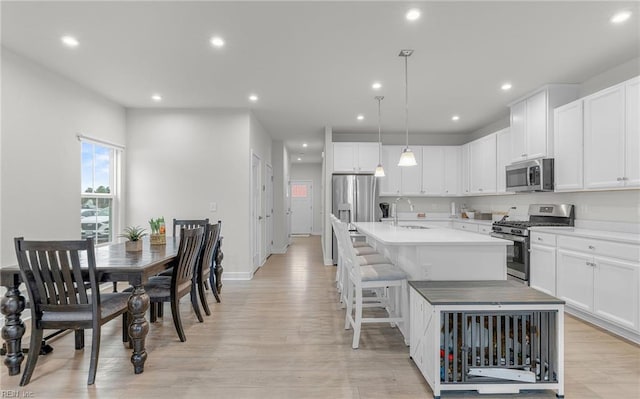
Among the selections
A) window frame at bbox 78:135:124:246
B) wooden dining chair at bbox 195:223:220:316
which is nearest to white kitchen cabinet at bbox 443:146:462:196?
wooden dining chair at bbox 195:223:220:316

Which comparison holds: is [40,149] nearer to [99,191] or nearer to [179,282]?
[99,191]

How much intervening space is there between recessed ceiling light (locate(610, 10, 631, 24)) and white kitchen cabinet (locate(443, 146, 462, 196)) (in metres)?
3.99

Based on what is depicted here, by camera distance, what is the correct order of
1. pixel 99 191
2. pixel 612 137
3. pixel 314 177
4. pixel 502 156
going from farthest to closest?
pixel 314 177, pixel 502 156, pixel 99 191, pixel 612 137

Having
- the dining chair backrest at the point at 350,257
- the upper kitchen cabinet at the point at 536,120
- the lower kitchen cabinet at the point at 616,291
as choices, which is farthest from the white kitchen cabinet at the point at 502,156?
the dining chair backrest at the point at 350,257

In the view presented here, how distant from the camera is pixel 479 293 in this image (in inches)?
86.1

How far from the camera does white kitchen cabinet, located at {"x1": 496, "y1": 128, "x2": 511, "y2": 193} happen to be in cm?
508

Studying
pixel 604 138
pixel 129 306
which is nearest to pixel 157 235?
pixel 129 306

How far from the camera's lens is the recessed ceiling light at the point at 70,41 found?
2.90 m

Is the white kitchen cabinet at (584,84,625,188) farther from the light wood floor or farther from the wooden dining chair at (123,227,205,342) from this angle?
the wooden dining chair at (123,227,205,342)

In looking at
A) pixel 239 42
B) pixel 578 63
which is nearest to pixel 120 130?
pixel 239 42

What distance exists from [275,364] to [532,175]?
376 cm

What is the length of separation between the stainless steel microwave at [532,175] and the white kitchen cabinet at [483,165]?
78 cm

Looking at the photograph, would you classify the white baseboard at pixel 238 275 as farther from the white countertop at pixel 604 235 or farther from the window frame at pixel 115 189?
the white countertop at pixel 604 235

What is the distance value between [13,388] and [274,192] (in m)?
5.90
